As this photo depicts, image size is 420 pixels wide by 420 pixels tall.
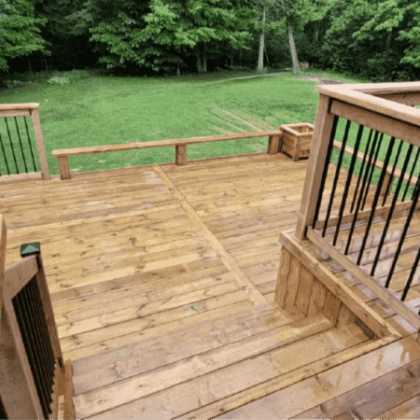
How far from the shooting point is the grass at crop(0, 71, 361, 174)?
8023 mm

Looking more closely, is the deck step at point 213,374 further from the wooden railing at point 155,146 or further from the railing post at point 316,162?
the wooden railing at point 155,146

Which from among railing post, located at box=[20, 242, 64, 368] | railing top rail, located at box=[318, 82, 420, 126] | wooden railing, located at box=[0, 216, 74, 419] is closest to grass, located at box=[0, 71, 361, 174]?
railing post, located at box=[20, 242, 64, 368]

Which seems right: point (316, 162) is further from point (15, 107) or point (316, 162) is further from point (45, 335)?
point (15, 107)

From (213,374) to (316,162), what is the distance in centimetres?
135

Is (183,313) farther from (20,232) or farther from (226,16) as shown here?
(226,16)

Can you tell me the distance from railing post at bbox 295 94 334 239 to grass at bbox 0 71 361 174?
205 inches

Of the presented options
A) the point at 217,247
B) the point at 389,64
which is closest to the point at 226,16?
the point at 389,64

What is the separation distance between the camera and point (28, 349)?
3.92ft

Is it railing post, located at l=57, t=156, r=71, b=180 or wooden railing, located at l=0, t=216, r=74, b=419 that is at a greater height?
wooden railing, located at l=0, t=216, r=74, b=419

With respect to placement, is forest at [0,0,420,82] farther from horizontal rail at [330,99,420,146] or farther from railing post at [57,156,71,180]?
horizontal rail at [330,99,420,146]

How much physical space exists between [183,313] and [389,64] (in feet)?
65.4

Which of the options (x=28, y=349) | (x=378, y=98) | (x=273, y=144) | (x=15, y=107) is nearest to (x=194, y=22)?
(x=273, y=144)

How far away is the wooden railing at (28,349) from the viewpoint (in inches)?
37.1

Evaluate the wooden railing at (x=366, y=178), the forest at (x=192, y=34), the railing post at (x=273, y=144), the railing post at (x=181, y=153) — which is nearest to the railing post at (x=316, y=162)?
the wooden railing at (x=366, y=178)
